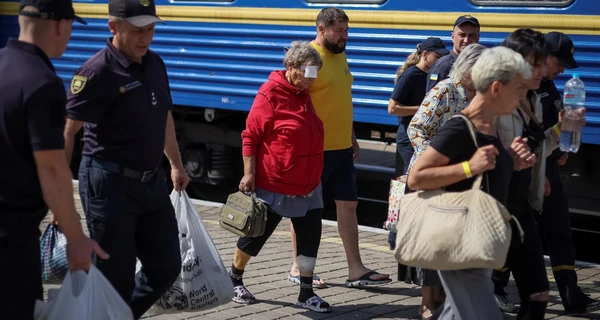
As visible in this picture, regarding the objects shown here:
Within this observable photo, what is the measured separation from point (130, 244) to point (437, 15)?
4.52 metres

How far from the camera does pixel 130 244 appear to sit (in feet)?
13.2

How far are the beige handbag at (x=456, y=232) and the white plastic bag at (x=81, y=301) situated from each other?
3.62 feet

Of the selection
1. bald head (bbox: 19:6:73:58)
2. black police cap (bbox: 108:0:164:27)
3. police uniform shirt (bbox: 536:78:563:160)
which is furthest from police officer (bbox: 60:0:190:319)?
police uniform shirt (bbox: 536:78:563:160)

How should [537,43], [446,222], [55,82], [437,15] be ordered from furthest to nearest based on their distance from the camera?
[437,15], [537,43], [446,222], [55,82]

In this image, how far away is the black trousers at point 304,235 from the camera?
17.6ft

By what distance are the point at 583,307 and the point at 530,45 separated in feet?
5.80

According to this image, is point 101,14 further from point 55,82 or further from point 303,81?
point 55,82

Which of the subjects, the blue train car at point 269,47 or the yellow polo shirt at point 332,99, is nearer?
the yellow polo shirt at point 332,99

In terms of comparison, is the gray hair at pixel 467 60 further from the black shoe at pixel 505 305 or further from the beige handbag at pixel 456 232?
the black shoe at pixel 505 305

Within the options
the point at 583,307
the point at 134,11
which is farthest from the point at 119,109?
the point at 583,307

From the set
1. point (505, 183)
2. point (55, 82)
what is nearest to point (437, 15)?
point (505, 183)

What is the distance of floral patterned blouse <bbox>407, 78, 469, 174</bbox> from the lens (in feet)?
16.4

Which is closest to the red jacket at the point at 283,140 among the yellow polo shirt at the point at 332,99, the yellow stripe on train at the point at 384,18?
the yellow polo shirt at the point at 332,99

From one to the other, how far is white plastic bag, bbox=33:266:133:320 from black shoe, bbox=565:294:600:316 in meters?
2.94
